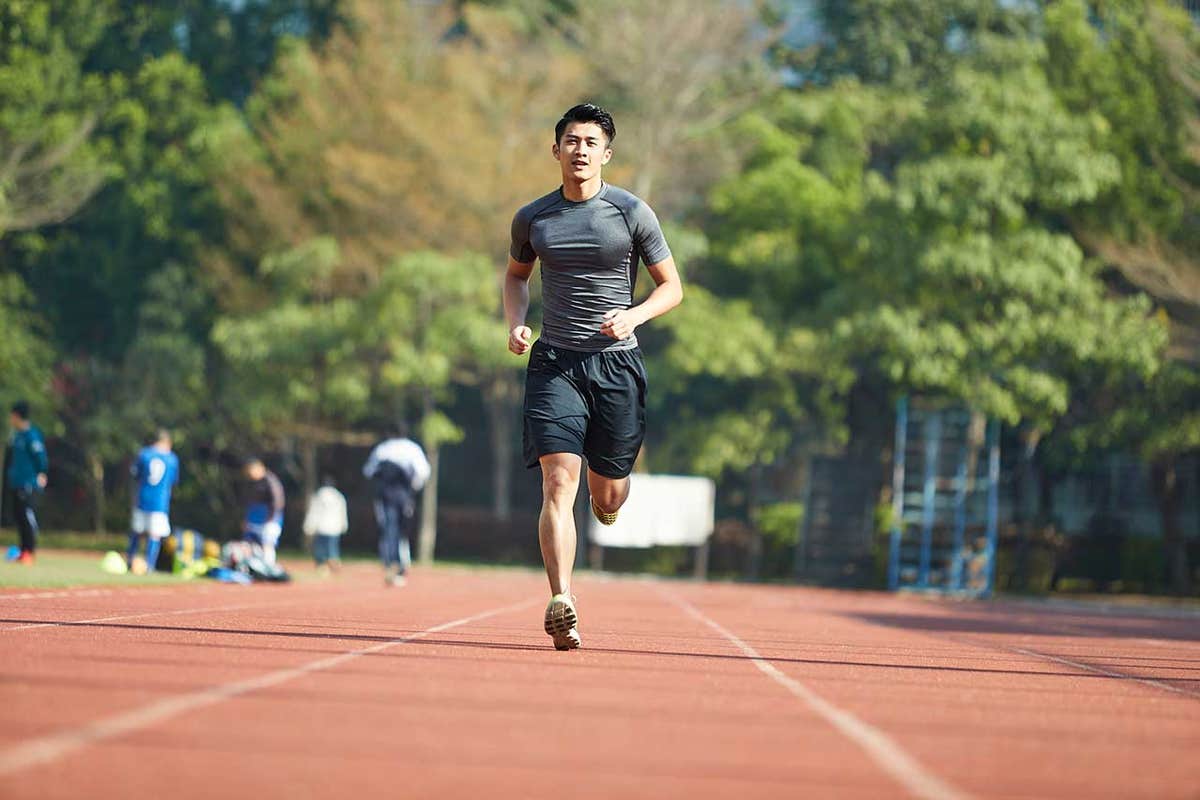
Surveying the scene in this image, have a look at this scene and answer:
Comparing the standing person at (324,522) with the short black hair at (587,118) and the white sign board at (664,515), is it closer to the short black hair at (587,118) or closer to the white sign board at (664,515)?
the white sign board at (664,515)

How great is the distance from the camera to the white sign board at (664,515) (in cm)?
3825

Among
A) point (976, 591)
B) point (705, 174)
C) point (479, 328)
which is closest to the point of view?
point (976, 591)

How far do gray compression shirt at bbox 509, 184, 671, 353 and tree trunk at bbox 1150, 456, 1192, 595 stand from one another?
31.3m

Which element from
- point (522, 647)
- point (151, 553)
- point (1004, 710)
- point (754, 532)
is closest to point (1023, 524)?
point (754, 532)

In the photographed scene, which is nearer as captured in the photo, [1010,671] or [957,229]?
[1010,671]

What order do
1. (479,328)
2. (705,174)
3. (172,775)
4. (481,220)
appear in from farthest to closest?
(705,174) → (481,220) → (479,328) → (172,775)

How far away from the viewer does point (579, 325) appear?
935cm

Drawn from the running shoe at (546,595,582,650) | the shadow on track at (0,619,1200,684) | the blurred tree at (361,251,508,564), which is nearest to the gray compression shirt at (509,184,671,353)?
the running shoe at (546,595,582,650)

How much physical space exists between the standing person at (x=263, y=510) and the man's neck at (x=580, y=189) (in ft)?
51.8

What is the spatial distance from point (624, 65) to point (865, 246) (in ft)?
29.3

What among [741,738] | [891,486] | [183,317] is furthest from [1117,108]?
[741,738]

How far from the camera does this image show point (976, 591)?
34094 millimetres

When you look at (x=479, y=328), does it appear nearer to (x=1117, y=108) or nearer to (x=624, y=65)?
(x=624, y=65)

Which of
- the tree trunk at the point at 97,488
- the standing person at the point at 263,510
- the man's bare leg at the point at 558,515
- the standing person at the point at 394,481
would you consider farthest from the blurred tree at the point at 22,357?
the man's bare leg at the point at 558,515
